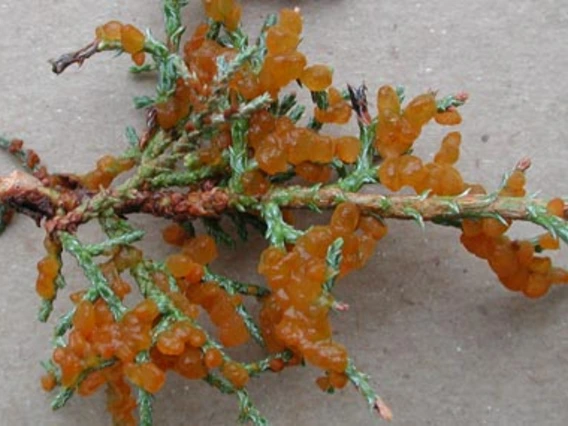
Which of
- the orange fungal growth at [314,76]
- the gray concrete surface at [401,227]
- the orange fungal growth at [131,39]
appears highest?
the orange fungal growth at [131,39]

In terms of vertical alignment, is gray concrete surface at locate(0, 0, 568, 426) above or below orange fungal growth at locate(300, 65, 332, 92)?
below

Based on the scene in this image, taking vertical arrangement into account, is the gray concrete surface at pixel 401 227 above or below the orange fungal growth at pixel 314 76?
below

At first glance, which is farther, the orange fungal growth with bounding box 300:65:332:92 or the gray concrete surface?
the gray concrete surface

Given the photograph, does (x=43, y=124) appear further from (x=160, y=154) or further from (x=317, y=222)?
(x=317, y=222)

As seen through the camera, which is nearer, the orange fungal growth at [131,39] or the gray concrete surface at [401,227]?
the orange fungal growth at [131,39]

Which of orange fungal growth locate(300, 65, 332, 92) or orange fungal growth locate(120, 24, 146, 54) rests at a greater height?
orange fungal growth locate(120, 24, 146, 54)

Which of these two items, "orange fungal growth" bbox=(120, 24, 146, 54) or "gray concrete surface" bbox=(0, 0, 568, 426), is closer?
"orange fungal growth" bbox=(120, 24, 146, 54)

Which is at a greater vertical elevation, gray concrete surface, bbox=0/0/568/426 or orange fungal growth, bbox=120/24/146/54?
orange fungal growth, bbox=120/24/146/54

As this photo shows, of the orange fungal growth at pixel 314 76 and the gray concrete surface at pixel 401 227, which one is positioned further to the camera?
the gray concrete surface at pixel 401 227

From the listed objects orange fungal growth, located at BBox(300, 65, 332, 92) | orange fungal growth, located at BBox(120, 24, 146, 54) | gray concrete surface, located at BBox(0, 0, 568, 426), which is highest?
orange fungal growth, located at BBox(120, 24, 146, 54)
